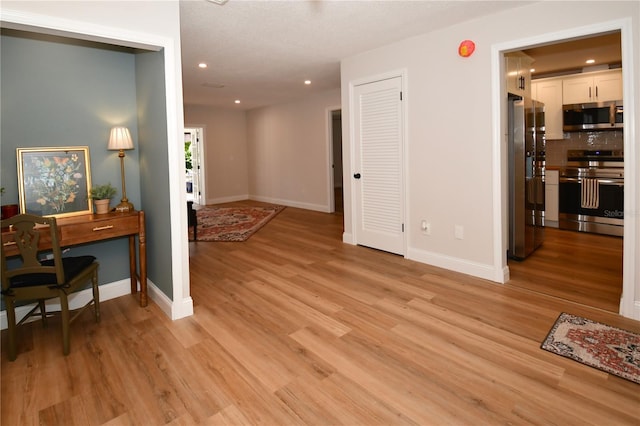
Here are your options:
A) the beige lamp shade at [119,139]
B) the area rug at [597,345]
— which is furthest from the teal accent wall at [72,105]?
the area rug at [597,345]

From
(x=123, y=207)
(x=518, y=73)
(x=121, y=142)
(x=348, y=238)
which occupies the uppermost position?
(x=518, y=73)

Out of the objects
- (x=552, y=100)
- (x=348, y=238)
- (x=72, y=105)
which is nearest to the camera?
(x=72, y=105)

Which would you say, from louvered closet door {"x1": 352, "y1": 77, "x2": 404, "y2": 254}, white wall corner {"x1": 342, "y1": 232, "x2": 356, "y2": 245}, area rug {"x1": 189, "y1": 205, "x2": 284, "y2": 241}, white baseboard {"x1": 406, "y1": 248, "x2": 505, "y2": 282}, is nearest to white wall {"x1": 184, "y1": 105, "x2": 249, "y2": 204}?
area rug {"x1": 189, "y1": 205, "x2": 284, "y2": 241}

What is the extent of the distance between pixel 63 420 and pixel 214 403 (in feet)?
2.31

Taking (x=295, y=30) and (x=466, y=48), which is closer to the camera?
(x=466, y=48)

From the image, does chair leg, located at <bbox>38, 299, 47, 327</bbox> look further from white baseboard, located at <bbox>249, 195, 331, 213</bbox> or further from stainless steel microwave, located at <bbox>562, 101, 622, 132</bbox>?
stainless steel microwave, located at <bbox>562, 101, 622, 132</bbox>

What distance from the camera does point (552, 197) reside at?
5723 millimetres

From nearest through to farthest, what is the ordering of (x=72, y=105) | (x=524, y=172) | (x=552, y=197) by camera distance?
1. (x=72, y=105)
2. (x=524, y=172)
3. (x=552, y=197)

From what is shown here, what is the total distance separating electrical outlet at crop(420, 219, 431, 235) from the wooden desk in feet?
9.18

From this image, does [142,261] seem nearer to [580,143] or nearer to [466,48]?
[466,48]

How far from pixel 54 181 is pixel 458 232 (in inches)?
143

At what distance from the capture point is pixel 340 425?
173cm

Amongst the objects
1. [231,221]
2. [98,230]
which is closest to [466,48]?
[98,230]

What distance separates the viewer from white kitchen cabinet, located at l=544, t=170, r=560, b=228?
18.6ft
